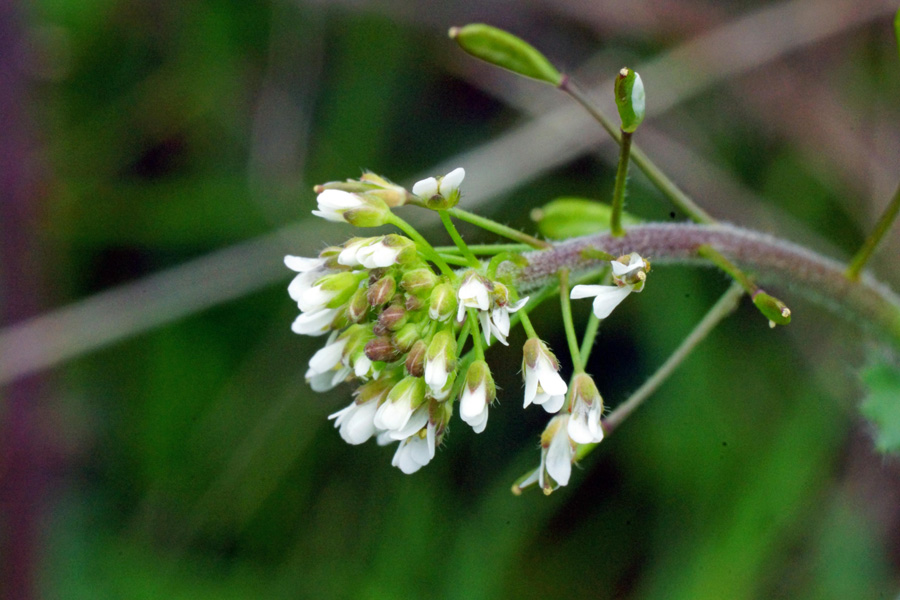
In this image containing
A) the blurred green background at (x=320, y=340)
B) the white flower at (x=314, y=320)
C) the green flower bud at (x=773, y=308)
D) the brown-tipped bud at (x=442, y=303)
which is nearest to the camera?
the green flower bud at (x=773, y=308)

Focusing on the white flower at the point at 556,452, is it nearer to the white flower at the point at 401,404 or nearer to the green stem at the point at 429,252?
the white flower at the point at 401,404

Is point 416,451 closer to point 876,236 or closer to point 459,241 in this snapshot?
point 459,241

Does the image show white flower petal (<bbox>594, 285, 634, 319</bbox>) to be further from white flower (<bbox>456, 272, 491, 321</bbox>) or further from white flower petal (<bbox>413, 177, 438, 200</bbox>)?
white flower petal (<bbox>413, 177, 438, 200</bbox>)

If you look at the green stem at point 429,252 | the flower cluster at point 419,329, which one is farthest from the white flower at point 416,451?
the green stem at point 429,252

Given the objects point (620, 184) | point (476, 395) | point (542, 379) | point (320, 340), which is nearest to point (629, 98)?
point (620, 184)

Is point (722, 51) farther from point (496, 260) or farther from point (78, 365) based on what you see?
point (78, 365)

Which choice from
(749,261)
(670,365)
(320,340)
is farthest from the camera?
(320,340)

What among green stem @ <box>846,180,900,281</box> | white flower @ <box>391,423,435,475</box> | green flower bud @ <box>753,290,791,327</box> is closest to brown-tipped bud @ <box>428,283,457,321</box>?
white flower @ <box>391,423,435,475</box>
